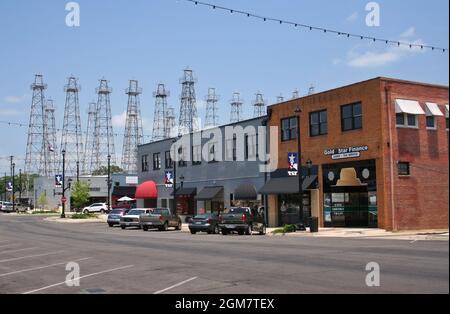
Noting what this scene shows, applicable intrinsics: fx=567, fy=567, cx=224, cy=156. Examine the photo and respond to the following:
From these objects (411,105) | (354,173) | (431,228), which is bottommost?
(431,228)

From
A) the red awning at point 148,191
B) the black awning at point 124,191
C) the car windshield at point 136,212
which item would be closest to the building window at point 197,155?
the red awning at point 148,191

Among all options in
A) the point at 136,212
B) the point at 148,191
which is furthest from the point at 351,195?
the point at 148,191

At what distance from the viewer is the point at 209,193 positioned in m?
49.2

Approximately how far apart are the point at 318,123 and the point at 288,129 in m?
3.54

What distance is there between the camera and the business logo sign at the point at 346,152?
115ft

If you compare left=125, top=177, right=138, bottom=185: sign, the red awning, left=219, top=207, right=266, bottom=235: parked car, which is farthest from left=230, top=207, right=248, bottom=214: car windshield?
left=125, top=177, right=138, bottom=185: sign

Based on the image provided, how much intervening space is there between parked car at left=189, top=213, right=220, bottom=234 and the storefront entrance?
25.0ft

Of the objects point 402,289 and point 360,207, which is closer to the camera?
point 402,289

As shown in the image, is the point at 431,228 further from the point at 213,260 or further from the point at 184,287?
the point at 184,287

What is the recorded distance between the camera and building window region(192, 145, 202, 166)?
52.4 m

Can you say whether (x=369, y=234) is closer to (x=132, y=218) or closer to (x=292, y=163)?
(x=292, y=163)

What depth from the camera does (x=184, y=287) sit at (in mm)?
11727
